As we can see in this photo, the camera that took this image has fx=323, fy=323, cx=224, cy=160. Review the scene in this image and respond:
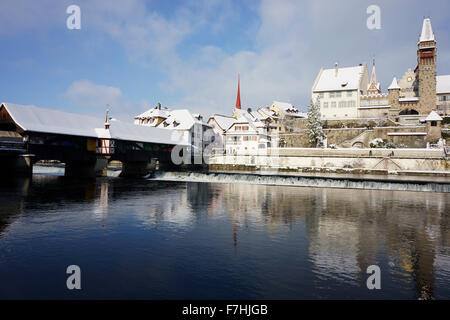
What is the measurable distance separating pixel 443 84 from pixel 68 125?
285 ft

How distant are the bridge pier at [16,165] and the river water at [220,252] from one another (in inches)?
710

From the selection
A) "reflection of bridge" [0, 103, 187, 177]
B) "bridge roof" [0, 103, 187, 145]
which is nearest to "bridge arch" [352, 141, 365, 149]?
"reflection of bridge" [0, 103, 187, 177]

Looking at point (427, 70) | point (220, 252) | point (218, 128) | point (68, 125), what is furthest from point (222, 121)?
point (220, 252)

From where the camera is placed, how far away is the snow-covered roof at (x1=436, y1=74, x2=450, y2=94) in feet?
263

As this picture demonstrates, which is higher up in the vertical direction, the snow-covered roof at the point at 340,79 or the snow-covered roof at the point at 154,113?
the snow-covered roof at the point at 340,79

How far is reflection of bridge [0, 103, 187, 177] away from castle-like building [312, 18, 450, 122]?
48100mm

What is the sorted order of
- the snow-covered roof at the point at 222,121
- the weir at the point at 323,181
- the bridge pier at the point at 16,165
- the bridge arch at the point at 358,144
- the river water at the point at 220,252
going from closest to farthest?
the river water at the point at 220,252, the weir at the point at 323,181, the bridge pier at the point at 16,165, the bridge arch at the point at 358,144, the snow-covered roof at the point at 222,121

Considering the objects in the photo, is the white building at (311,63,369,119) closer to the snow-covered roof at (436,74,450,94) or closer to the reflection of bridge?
the snow-covered roof at (436,74,450,94)

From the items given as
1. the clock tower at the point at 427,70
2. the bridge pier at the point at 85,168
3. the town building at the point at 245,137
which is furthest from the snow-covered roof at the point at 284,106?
the bridge pier at the point at 85,168

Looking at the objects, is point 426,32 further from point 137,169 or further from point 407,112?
point 137,169

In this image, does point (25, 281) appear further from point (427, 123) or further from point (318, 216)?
point (427, 123)

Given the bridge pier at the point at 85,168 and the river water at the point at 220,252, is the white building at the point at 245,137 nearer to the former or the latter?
the bridge pier at the point at 85,168

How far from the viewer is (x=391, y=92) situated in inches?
3127

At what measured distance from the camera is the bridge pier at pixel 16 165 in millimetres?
36125
